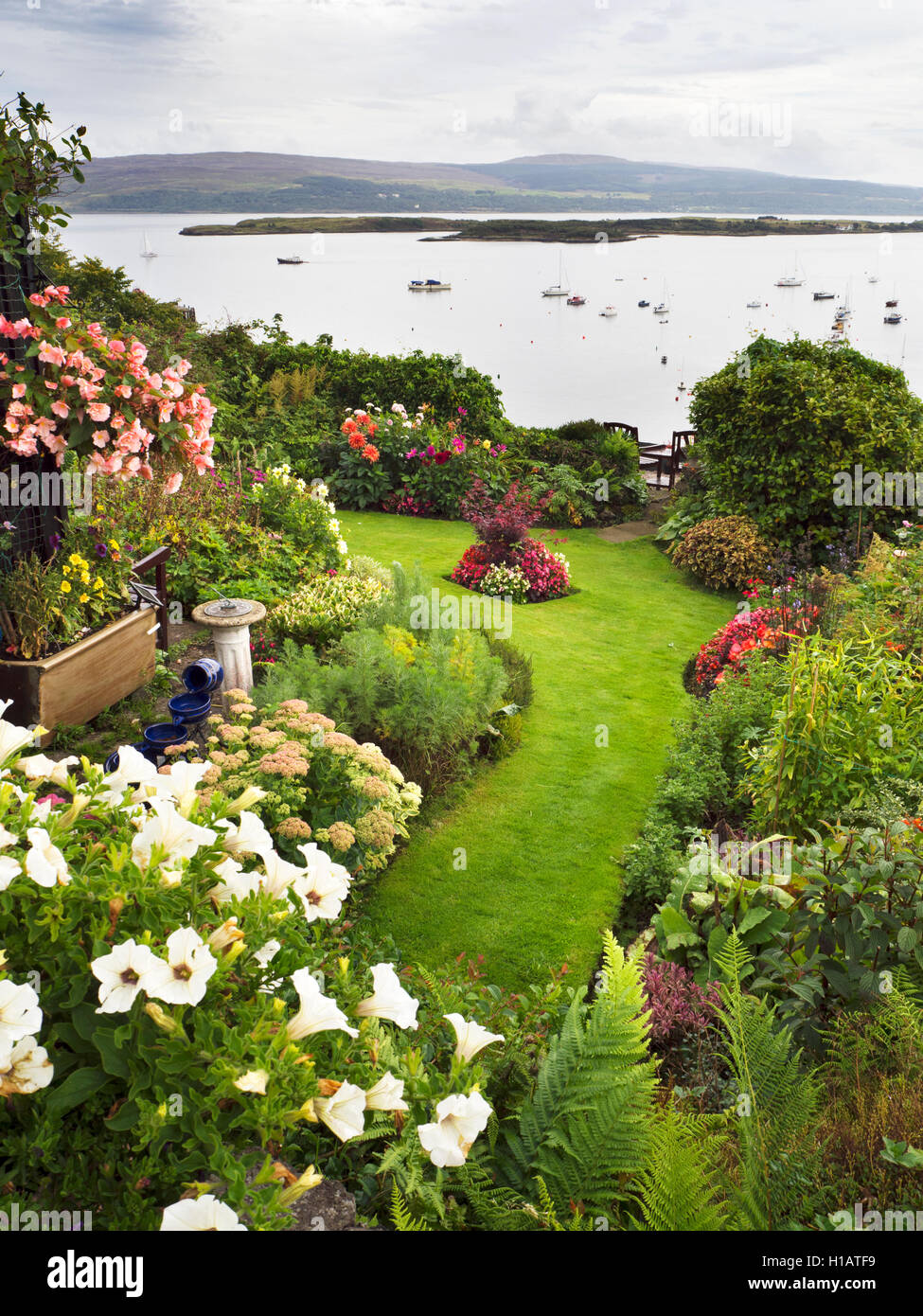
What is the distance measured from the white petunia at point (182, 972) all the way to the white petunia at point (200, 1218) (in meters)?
0.29

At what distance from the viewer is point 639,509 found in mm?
14156

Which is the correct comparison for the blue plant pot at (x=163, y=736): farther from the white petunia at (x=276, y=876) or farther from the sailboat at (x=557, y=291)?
the sailboat at (x=557, y=291)

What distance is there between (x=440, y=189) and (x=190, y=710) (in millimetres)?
46085

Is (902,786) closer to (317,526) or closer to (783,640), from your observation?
(783,640)

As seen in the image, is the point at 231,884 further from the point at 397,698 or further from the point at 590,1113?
the point at 397,698

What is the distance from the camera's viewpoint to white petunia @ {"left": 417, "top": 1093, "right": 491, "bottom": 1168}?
1.65 meters

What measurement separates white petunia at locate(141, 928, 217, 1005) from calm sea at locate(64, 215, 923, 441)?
12162 millimetres

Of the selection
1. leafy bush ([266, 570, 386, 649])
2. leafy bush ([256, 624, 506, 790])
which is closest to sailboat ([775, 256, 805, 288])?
leafy bush ([266, 570, 386, 649])

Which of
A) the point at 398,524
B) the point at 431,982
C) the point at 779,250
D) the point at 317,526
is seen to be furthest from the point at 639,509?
the point at 779,250

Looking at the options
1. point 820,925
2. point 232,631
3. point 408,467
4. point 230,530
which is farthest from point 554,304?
point 820,925

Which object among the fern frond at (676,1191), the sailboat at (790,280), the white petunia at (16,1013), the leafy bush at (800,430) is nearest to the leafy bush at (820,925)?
the fern frond at (676,1191)

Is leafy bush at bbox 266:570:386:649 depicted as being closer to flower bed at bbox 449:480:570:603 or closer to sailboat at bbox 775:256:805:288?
flower bed at bbox 449:480:570:603
